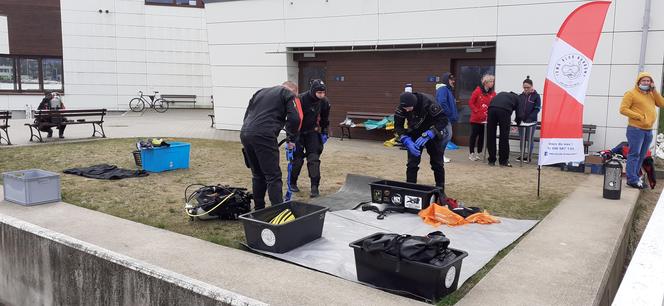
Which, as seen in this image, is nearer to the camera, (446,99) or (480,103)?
(446,99)

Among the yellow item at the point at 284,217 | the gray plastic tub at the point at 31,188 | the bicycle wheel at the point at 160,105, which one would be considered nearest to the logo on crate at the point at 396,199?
the yellow item at the point at 284,217

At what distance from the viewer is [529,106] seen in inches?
406

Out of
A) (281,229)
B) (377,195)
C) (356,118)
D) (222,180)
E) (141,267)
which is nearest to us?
(141,267)

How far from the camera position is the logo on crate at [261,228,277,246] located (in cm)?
484

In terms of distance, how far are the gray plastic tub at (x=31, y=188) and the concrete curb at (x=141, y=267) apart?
2.52 feet

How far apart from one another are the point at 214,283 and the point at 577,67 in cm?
536

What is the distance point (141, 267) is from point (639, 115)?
687cm

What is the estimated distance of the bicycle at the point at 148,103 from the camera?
2391 centimetres

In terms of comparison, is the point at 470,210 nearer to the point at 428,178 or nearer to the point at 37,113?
the point at 428,178

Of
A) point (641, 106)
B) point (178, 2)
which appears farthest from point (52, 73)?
point (641, 106)

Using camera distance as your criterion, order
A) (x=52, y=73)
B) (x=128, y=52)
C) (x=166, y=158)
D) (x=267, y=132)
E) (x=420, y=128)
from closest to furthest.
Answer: (x=267, y=132) → (x=420, y=128) → (x=166, y=158) → (x=52, y=73) → (x=128, y=52)

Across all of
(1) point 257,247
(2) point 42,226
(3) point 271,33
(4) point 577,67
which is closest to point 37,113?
(3) point 271,33

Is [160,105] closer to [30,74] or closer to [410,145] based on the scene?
[30,74]

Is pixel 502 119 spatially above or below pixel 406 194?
above
